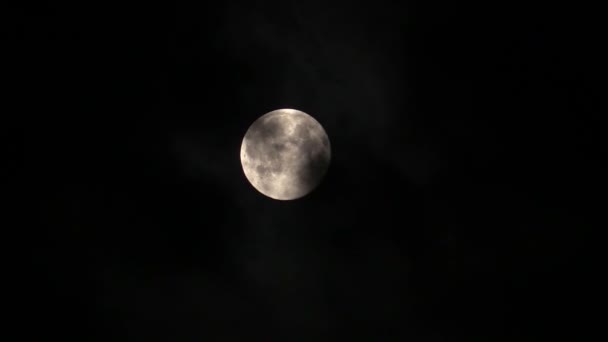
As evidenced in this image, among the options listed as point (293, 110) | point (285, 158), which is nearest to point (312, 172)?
point (285, 158)

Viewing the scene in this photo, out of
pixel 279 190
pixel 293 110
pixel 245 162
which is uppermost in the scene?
pixel 293 110

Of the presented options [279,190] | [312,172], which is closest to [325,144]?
[312,172]

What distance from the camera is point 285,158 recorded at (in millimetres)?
15375

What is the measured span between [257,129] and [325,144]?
306 centimetres

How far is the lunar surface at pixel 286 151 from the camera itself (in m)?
15.4

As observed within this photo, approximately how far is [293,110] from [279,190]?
3583 millimetres

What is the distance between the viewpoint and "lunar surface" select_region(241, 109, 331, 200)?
50.5 ft

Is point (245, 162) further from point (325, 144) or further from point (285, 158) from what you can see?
point (325, 144)

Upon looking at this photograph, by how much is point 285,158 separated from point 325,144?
1.94m

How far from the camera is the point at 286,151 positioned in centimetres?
1538

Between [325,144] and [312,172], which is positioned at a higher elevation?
[325,144]

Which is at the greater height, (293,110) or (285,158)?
(293,110)

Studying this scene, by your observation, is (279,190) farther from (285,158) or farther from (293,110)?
(293,110)

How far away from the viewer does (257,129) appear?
15438mm
